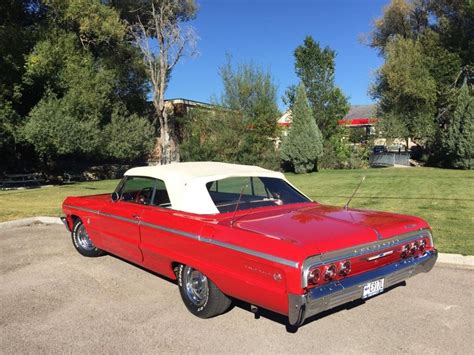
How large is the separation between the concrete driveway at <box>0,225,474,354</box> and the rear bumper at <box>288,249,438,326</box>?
449 mm

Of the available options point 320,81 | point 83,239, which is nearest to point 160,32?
point 320,81

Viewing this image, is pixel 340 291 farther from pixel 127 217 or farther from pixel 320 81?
pixel 320 81

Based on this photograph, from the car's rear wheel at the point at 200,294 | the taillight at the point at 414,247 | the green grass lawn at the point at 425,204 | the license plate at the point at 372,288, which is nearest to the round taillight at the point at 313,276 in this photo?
the license plate at the point at 372,288

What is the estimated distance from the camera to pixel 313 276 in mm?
3404

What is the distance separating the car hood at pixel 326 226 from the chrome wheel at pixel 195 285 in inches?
28.2

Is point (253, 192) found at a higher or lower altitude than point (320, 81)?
lower

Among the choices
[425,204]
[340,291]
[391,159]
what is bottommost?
[391,159]

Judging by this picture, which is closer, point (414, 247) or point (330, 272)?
point (330, 272)

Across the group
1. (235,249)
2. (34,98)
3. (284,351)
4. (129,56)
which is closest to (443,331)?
(284,351)

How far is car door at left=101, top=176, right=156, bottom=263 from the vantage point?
5.17 m

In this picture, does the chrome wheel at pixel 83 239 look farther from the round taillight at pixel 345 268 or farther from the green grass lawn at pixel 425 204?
the round taillight at pixel 345 268

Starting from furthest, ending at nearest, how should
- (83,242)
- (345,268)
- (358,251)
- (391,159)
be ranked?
(391,159) < (83,242) < (358,251) < (345,268)

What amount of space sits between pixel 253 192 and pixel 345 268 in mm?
A: 1854

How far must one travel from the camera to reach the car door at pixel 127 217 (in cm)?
517
